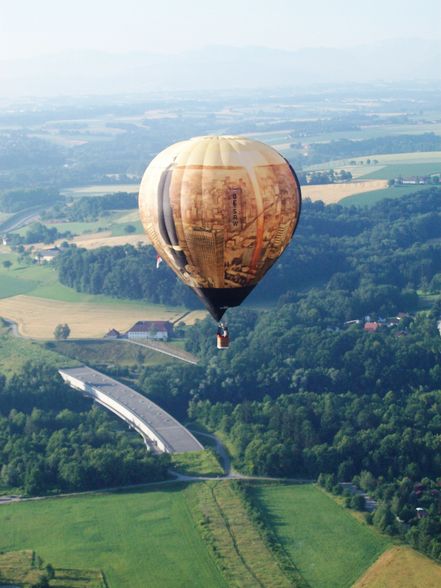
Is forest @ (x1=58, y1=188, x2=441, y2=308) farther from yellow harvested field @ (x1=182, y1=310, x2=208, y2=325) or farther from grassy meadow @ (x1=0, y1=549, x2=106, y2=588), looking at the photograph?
grassy meadow @ (x1=0, y1=549, x2=106, y2=588)

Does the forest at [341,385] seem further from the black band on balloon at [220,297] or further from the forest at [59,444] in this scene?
the black band on balloon at [220,297]

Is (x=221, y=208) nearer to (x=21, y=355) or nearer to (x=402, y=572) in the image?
(x=402, y=572)

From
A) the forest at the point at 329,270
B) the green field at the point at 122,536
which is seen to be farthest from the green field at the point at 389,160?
the green field at the point at 122,536

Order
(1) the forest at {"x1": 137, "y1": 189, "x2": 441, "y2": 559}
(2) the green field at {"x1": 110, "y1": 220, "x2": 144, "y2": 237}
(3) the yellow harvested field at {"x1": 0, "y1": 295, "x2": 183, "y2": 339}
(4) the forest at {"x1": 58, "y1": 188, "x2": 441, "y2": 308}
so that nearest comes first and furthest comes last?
(1) the forest at {"x1": 137, "y1": 189, "x2": 441, "y2": 559}, (3) the yellow harvested field at {"x1": 0, "y1": 295, "x2": 183, "y2": 339}, (4) the forest at {"x1": 58, "y1": 188, "x2": 441, "y2": 308}, (2) the green field at {"x1": 110, "y1": 220, "x2": 144, "y2": 237}

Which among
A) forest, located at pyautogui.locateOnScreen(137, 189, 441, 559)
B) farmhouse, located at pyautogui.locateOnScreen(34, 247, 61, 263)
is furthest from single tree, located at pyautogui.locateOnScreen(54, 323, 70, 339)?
farmhouse, located at pyautogui.locateOnScreen(34, 247, 61, 263)

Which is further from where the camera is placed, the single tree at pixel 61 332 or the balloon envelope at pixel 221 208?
the single tree at pixel 61 332

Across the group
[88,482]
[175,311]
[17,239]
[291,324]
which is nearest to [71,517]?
A: [88,482]
